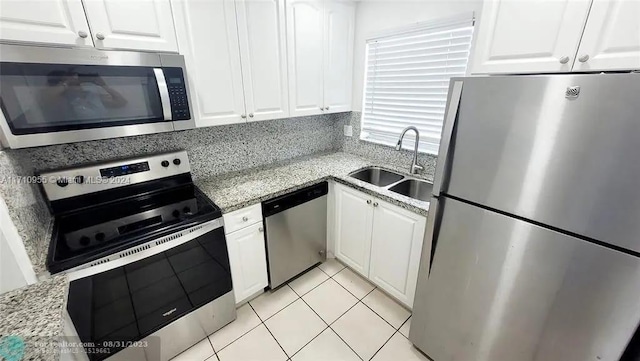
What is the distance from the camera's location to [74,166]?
1.42 meters

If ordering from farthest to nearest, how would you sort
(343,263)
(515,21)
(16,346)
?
(343,263) < (515,21) < (16,346)

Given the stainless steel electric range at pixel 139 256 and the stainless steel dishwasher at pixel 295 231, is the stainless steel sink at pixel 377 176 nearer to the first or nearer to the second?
the stainless steel dishwasher at pixel 295 231

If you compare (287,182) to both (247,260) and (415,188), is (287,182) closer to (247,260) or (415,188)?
(247,260)

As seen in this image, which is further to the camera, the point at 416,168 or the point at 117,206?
the point at 416,168

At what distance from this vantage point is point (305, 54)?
6.43ft

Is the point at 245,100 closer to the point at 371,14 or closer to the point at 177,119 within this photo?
the point at 177,119

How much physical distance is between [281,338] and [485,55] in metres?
1.99

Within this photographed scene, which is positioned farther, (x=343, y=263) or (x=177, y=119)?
(x=343, y=263)

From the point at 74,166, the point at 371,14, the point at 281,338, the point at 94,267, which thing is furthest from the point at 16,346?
the point at 371,14

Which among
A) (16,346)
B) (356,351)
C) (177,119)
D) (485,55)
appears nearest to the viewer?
(16,346)

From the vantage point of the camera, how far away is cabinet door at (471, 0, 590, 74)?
0.97 meters

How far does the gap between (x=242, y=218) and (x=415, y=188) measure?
4.34 ft

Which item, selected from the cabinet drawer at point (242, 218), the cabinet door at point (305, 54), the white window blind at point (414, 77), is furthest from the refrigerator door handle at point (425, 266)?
the cabinet door at point (305, 54)

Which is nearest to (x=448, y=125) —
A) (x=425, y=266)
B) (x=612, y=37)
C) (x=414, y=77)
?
(x=612, y=37)
